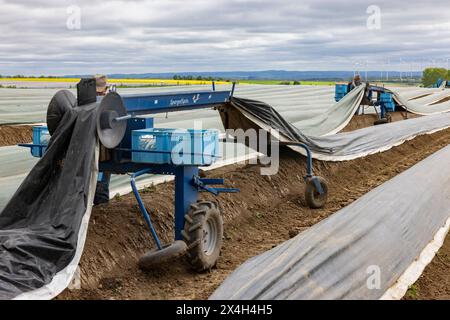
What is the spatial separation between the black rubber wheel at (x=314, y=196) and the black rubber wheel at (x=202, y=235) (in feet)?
11.1

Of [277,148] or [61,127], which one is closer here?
[61,127]

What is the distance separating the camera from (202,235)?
21.2 ft

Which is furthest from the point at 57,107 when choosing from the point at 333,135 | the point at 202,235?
the point at 333,135

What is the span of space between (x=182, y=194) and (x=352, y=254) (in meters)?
1.85

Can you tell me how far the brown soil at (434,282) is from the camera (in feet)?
20.1

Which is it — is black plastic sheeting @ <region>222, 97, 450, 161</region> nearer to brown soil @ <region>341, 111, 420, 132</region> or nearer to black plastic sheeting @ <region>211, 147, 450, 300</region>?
brown soil @ <region>341, 111, 420, 132</region>

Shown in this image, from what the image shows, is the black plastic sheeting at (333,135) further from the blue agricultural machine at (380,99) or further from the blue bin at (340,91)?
the blue bin at (340,91)

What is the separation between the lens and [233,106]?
9008 millimetres

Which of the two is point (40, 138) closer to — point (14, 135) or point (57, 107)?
point (57, 107)

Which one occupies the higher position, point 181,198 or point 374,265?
point 181,198

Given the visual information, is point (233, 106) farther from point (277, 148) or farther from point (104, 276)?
point (104, 276)

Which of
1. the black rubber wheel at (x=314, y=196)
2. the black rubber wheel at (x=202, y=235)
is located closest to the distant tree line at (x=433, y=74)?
the black rubber wheel at (x=314, y=196)

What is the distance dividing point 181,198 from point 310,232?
4.55ft
